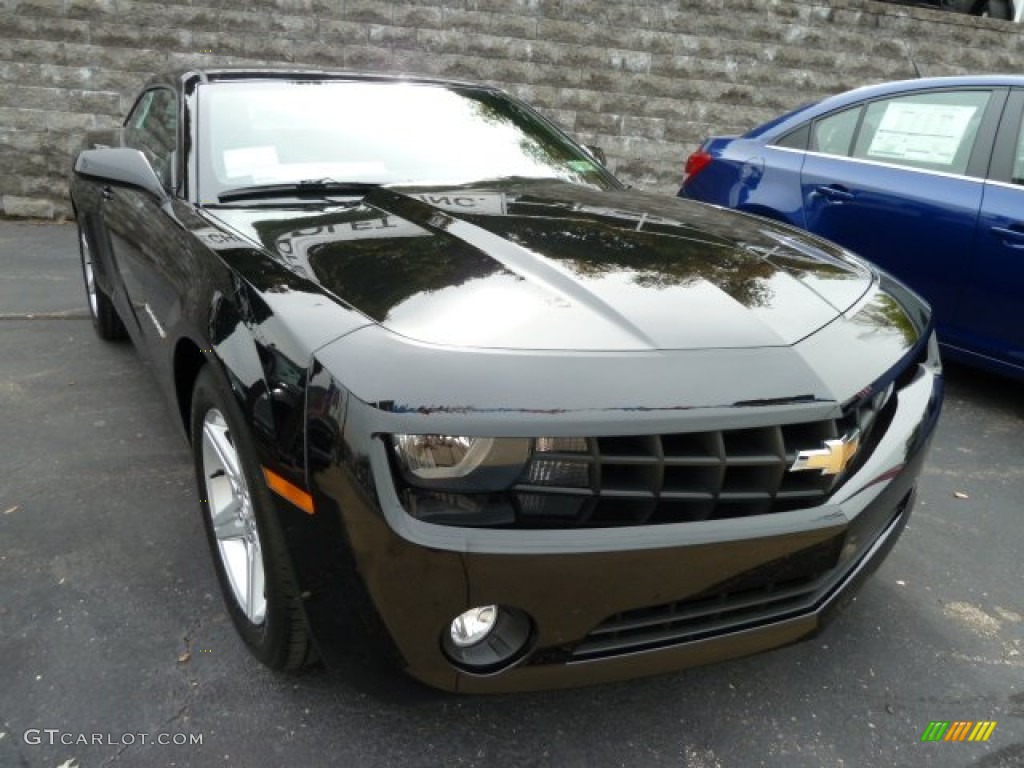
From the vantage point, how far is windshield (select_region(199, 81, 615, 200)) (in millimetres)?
2613

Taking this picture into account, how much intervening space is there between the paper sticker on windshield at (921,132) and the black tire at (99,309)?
13.0ft

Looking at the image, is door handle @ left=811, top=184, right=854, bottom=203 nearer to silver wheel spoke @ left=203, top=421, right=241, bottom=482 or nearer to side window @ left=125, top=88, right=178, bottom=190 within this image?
side window @ left=125, top=88, right=178, bottom=190

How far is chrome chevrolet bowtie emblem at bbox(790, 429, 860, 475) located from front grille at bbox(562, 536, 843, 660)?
15 cm

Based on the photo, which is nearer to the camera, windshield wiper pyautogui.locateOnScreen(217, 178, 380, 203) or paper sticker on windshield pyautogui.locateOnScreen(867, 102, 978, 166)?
windshield wiper pyautogui.locateOnScreen(217, 178, 380, 203)

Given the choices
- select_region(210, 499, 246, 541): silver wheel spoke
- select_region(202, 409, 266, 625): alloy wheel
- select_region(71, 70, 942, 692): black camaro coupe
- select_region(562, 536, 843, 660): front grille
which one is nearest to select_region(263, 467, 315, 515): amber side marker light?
select_region(71, 70, 942, 692): black camaro coupe

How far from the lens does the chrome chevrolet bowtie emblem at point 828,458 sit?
5.11ft

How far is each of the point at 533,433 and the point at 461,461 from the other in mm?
139

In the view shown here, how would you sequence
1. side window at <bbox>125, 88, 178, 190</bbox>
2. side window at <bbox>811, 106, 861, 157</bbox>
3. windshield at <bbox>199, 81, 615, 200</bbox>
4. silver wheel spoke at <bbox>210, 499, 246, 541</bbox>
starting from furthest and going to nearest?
side window at <bbox>811, 106, 861, 157</bbox> → side window at <bbox>125, 88, 178, 190</bbox> → windshield at <bbox>199, 81, 615, 200</bbox> → silver wheel spoke at <bbox>210, 499, 246, 541</bbox>

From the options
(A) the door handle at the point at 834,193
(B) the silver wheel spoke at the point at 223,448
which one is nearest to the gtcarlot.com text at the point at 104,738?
(B) the silver wheel spoke at the point at 223,448

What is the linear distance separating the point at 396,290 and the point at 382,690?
816 millimetres

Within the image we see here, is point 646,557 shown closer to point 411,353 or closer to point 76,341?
point 411,353

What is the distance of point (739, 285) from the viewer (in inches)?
76.4

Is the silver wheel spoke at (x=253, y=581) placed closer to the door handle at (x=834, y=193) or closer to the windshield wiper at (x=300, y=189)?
the windshield wiper at (x=300, y=189)

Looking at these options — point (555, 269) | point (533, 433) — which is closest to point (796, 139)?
point (555, 269)
